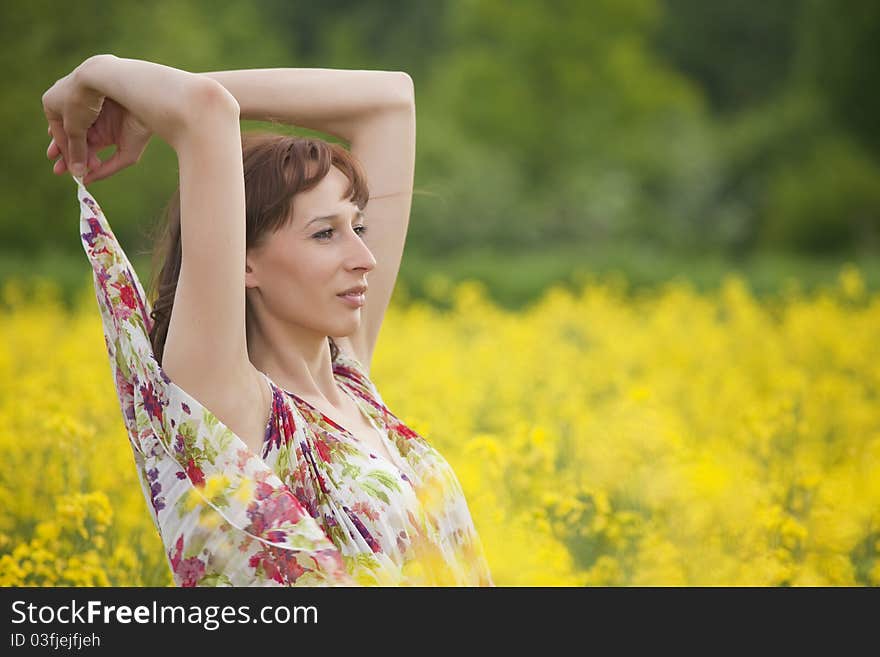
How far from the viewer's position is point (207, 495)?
68.9 inches

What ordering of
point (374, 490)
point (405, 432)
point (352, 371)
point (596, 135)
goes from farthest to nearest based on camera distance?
point (596, 135), point (352, 371), point (405, 432), point (374, 490)

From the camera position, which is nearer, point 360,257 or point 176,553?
point 176,553

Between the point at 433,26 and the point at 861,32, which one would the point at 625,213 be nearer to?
the point at 861,32

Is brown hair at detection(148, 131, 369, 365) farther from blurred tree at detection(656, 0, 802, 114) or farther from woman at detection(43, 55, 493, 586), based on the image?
blurred tree at detection(656, 0, 802, 114)

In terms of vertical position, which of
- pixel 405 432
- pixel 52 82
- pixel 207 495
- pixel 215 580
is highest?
pixel 52 82

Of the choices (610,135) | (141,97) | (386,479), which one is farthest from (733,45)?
(141,97)

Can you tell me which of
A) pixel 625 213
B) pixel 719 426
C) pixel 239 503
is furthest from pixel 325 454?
pixel 625 213

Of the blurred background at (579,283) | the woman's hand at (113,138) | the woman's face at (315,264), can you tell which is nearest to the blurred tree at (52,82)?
the blurred background at (579,283)

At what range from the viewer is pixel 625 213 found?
2684cm

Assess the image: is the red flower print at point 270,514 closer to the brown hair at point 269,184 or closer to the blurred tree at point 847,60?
the brown hair at point 269,184

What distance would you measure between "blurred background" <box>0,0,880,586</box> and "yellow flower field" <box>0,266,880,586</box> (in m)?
0.02

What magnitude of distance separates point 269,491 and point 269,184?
0.54m

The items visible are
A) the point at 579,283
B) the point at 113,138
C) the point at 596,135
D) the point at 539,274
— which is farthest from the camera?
the point at 596,135

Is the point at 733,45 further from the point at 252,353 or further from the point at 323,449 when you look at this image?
the point at 323,449
